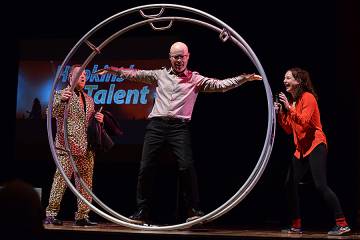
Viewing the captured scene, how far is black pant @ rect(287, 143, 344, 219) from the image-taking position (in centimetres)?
564

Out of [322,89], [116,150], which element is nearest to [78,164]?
[116,150]

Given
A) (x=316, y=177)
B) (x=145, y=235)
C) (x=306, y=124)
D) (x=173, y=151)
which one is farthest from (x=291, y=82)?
(x=145, y=235)

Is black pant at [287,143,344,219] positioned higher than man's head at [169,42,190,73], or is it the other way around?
man's head at [169,42,190,73]

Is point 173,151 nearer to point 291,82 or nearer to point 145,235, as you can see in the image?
point 145,235

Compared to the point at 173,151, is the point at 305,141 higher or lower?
higher

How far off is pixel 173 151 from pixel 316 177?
52.2 inches

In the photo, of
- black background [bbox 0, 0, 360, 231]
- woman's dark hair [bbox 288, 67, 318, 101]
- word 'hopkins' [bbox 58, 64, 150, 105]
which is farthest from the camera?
word 'hopkins' [bbox 58, 64, 150, 105]

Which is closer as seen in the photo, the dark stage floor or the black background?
the dark stage floor

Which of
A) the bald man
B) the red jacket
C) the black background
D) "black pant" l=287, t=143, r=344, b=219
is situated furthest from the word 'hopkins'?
"black pant" l=287, t=143, r=344, b=219

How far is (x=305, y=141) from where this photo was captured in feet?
19.2

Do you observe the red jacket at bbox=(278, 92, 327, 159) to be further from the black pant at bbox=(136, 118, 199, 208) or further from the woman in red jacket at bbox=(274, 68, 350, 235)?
the black pant at bbox=(136, 118, 199, 208)

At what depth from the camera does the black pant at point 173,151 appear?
5.64 metres

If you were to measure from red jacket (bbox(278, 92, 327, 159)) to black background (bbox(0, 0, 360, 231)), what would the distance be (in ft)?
4.49

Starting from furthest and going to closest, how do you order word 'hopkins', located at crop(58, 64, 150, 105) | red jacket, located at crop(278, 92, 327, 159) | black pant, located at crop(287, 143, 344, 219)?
word 'hopkins', located at crop(58, 64, 150, 105) < red jacket, located at crop(278, 92, 327, 159) < black pant, located at crop(287, 143, 344, 219)
